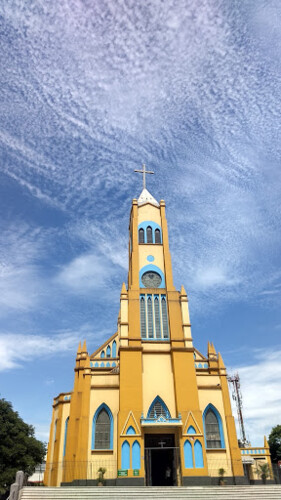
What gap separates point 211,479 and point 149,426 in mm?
4770

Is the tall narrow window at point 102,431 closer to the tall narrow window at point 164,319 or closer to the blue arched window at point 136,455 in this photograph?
the blue arched window at point 136,455

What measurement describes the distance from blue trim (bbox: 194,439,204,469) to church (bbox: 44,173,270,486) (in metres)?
0.06

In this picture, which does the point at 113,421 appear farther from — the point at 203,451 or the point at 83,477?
the point at 203,451

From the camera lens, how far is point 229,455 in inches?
891

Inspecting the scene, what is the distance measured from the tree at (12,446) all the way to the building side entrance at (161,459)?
9194mm

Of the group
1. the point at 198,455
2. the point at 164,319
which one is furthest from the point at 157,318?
the point at 198,455

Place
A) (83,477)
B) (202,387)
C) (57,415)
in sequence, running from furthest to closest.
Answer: (57,415) < (202,387) < (83,477)

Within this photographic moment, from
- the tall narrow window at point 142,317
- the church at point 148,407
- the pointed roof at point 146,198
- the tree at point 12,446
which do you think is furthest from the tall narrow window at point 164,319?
the tree at point 12,446

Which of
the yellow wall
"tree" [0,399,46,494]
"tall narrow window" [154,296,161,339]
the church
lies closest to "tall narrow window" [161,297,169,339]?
the church

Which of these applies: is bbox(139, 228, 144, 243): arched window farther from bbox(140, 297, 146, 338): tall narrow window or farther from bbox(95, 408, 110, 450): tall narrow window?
bbox(95, 408, 110, 450): tall narrow window

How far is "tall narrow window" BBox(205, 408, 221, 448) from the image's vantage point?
75.9 feet

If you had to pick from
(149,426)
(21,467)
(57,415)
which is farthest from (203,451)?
(21,467)

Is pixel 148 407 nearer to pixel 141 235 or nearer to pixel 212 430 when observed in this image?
pixel 212 430

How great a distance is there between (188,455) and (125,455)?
3900 mm
